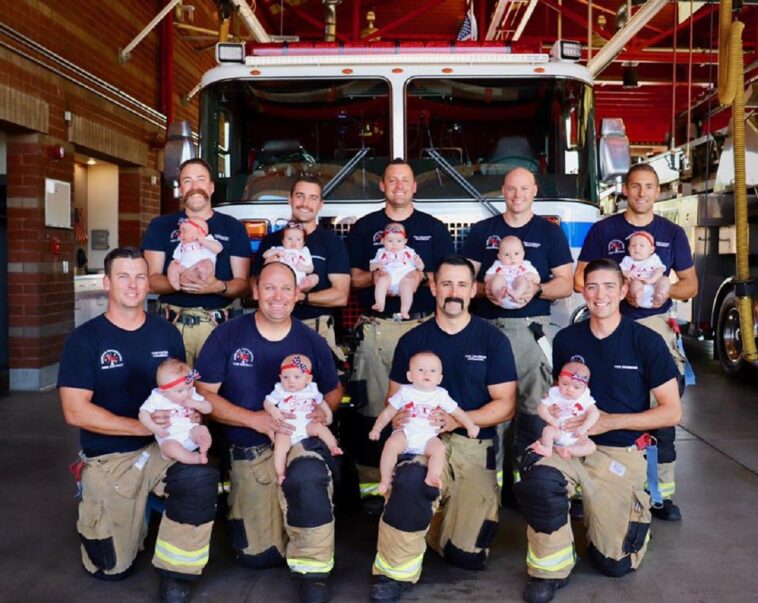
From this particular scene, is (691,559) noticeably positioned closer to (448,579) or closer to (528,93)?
(448,579)

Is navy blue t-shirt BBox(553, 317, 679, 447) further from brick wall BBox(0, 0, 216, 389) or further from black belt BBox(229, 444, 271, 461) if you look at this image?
brick wall BBox(0, 0, 216, 389)

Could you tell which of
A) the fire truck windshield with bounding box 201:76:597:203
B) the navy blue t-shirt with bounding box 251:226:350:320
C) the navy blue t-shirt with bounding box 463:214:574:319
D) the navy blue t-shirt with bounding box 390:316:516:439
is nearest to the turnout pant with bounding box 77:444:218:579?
the navy blue t-shirt with bounding box 390:316:516:439

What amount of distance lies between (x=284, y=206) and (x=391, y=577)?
2394 mm

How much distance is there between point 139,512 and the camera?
378cm

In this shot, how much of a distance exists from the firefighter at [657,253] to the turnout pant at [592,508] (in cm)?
81

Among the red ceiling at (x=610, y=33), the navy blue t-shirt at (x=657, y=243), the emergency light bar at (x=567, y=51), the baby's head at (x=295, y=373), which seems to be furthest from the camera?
the red ceiling at (x=610, y=33)

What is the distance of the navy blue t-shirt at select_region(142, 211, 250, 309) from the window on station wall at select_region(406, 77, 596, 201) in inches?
46.9

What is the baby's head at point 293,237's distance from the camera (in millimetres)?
4410

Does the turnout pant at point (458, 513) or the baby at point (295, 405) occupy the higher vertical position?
the baby at point (295, 405)

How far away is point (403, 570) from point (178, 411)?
44.7 inches

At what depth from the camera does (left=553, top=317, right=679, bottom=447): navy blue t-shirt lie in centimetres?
376

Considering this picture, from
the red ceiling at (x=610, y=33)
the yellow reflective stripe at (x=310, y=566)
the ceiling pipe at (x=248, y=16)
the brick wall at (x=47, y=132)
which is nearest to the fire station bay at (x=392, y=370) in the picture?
the yellow reflective stripe at (x=310, y=566)

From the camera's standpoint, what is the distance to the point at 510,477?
4.86 meters

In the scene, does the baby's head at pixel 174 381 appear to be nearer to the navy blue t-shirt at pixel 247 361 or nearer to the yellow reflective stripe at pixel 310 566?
the navy blue t-shirt at pixel 247 361
